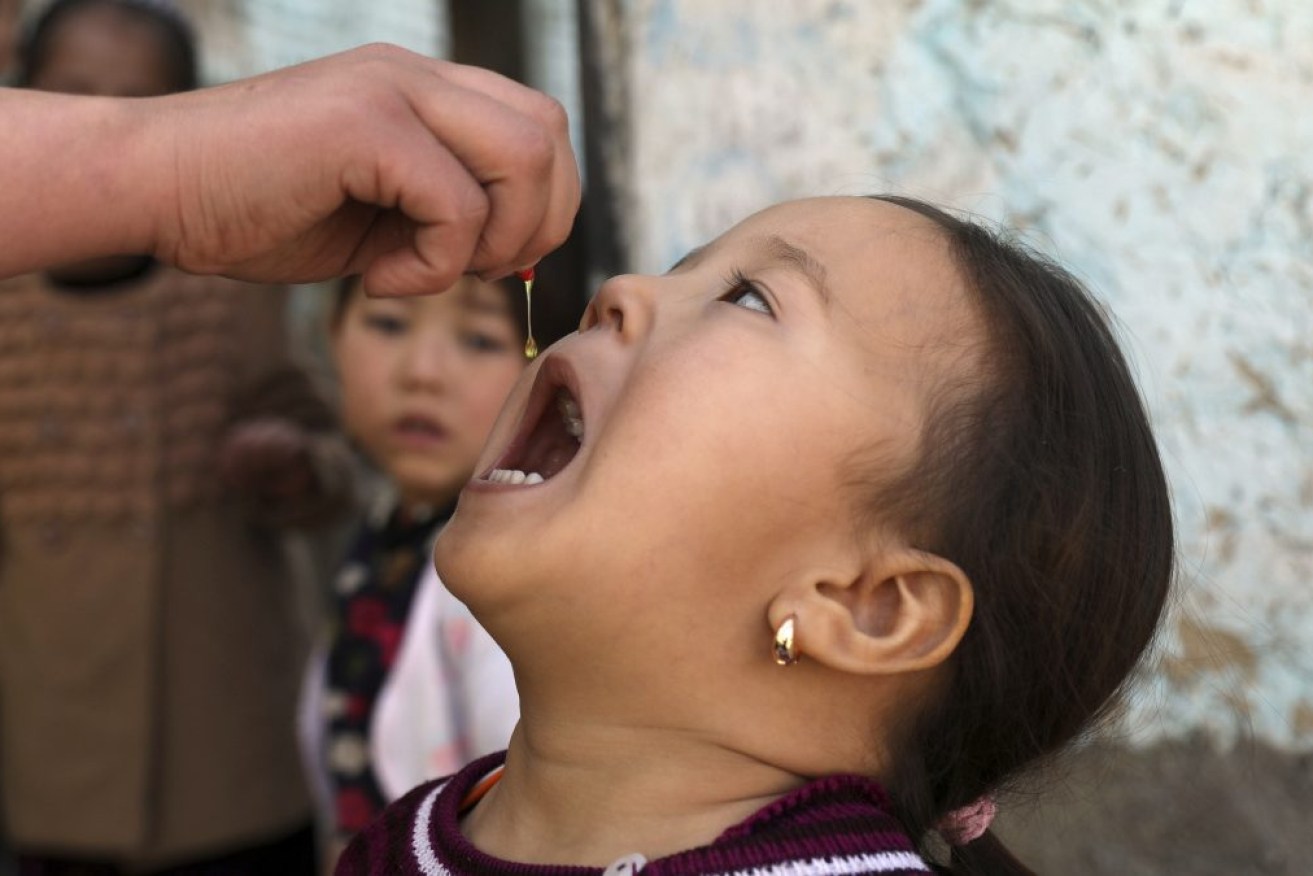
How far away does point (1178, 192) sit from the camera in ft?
6.96

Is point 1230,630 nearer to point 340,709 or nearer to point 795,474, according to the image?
point 795,474

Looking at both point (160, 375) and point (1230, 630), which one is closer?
point (1230, 630)

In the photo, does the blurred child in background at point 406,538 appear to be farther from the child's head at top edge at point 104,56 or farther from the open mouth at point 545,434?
the open mouth at point 545,434

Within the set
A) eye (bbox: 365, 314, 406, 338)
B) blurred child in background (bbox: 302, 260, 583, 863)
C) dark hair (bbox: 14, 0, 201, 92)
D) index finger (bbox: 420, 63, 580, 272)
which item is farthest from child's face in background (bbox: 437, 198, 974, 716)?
dark hair (bbox: 14, 0, 201, 92)

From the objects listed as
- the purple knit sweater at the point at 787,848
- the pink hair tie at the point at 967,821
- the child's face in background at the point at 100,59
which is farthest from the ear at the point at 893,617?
the child's face in background at the point at 100,59

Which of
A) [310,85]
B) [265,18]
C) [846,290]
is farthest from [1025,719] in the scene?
[265,18]

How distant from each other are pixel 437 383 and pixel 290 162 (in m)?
1.44

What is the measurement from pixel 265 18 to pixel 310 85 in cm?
399

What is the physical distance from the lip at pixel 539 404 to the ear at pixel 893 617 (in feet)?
0.87

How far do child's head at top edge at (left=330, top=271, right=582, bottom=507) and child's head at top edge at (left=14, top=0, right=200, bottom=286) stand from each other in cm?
64

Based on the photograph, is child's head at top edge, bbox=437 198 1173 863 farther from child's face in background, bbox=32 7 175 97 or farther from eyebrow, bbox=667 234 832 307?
child's face in background, bbox=32 7 175 97

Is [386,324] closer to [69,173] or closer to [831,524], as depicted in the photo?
[69,173]

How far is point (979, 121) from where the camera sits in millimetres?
2277

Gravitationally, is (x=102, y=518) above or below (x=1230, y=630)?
below
